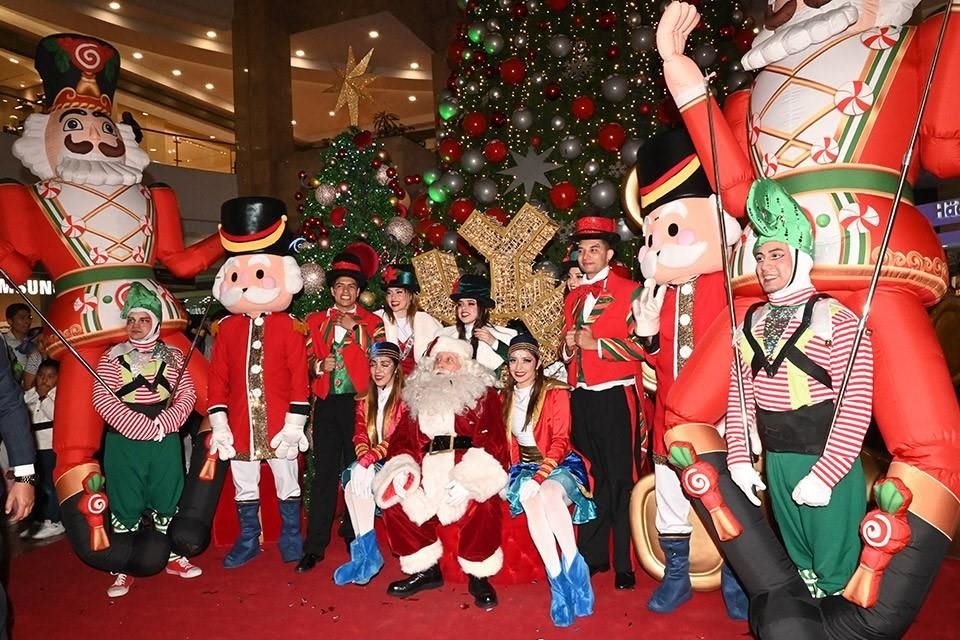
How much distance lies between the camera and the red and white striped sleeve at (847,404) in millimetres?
2330

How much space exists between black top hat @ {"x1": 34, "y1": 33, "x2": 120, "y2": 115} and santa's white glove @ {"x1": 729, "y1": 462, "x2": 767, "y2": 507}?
403cm

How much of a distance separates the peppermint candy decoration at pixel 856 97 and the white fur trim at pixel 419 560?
108 inches

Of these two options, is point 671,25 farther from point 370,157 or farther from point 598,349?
point 370,157

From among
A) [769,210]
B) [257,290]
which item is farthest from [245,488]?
[769,210]

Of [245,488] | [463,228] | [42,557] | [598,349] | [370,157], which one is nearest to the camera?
[598,349]

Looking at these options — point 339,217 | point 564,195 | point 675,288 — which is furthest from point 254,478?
point 564,195

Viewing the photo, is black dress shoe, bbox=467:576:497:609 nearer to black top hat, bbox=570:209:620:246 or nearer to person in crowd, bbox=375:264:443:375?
person in crowd, bbox=375:264:443:375

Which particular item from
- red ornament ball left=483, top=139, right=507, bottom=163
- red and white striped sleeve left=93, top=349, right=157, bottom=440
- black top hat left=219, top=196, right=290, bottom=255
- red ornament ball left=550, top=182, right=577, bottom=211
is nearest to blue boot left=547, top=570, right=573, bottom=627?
red and white striped sleeve left=93, top=349, right=157, bottom=440

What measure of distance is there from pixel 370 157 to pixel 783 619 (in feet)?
15.5

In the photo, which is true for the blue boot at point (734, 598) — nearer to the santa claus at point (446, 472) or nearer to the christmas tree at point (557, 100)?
the santa claus at point (446, 472)

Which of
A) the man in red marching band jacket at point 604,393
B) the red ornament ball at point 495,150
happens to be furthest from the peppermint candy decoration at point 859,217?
the red ornament ball at point 495,150

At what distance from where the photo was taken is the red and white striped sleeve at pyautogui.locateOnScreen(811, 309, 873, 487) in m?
2.33

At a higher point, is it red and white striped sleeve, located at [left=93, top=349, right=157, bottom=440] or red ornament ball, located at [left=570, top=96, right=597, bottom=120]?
red ornament ball, located at [left=570, top=96, right=597, bottom=120]

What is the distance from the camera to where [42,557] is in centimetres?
493
